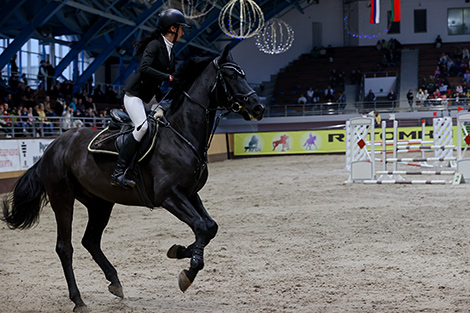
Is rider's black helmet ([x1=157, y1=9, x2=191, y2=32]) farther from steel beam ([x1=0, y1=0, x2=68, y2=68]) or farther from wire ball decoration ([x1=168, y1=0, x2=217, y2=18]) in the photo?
steel beam ([x1=0, y1=0, x2=68, y2=68])

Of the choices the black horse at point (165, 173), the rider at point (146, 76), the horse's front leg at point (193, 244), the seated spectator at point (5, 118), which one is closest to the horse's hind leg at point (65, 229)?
the black horse at point (165, 173)

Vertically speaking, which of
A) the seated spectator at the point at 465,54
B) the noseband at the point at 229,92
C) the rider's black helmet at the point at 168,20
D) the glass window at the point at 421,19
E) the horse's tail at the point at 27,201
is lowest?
the horse's tail at the point at 27,201

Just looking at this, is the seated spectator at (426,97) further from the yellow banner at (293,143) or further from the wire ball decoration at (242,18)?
the wire ball decoration at (242,18)

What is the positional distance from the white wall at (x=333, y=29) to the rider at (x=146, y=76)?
36.5m

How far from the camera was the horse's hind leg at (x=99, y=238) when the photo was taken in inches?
200

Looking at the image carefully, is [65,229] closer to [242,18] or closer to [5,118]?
[5,118]

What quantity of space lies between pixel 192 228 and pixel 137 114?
115 centimetres

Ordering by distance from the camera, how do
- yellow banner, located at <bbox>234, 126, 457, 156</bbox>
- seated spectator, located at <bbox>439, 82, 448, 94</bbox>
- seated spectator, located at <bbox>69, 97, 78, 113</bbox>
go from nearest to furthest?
seated spectator, located at <bbox>69, 97, 78, 113</bbox> < yellow banner, located at <bbox>234, 126, 457, 156</bbox> < seated spectator, located at <bbox>439, 82, 448, 94</bbox>

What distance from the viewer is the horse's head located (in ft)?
15.3

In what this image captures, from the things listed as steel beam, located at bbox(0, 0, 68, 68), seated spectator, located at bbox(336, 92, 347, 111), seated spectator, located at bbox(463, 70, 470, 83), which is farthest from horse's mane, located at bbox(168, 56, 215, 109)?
seated spectator, located at bbox(463, 70, 470, 83)

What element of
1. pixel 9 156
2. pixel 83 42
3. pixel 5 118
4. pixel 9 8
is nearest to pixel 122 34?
pixel 83 42

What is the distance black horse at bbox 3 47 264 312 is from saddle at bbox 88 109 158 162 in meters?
0.06

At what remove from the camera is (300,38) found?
42594 millimetres

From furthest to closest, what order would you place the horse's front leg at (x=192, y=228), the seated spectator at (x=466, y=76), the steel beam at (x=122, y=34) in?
the seated spectator at (x=466, y=76) < the steel beam at (x=122, y=34) < the horse's front leg at (x=192, y=228)
